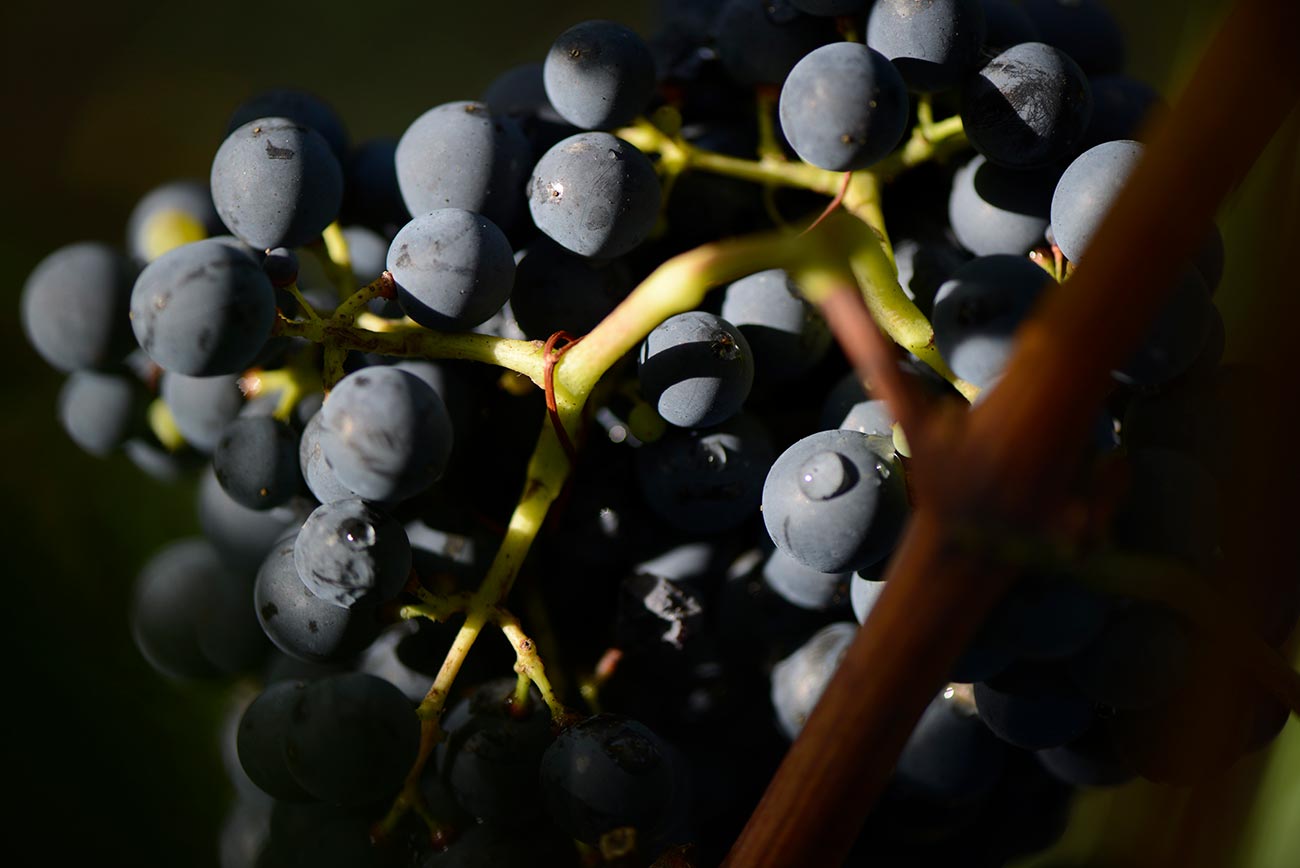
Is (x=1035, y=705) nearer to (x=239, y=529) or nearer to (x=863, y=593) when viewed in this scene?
(x=863, y=593)

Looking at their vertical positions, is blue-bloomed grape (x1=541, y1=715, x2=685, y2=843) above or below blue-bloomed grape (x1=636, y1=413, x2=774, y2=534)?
below

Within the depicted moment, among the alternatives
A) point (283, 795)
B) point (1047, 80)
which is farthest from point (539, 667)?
point (1047, 80)

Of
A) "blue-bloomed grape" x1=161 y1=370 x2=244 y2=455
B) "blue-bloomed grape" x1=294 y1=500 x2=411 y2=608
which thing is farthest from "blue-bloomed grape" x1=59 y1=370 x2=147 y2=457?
"blue-bloomed grape" x1=294 y1=500 x2=411 y2=608

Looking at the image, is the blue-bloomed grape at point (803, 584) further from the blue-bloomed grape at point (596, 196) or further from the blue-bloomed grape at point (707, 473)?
the blue-bloomed grape at point (596, 196)

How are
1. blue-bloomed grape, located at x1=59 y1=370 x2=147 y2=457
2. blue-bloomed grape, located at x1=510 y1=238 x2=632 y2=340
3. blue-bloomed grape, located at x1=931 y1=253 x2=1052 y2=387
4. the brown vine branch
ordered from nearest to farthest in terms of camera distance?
the brown vine branch, blue-bloomed grape, located at x1=931 y1=253 x2=1052 y2=387, blue-bloomed grape, located at x1=510 y1=238 x2=632 y2=340, blue-bloomed grape, located at x1=59 y1=370 x2=147 y2=457

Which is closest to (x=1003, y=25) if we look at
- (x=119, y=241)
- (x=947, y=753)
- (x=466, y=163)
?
(x=466, y=163)

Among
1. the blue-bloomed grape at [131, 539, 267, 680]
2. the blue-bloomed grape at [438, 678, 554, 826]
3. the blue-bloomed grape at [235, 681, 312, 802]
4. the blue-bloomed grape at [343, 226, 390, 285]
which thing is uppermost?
the blue-bloomed grape at [343, 226, 390, 285]

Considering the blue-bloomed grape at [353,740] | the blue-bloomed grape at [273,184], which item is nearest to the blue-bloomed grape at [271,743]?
the blue-bloomed grape at [353,740]

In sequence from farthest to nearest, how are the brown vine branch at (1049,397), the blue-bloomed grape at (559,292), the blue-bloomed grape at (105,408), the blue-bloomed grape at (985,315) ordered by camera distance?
the blue-bloomed grape at (105,408) < the blue-bloomed grape at (559,292) < the blue-bloomed grape at (985,315) < the brown vine branch at (1049,397)

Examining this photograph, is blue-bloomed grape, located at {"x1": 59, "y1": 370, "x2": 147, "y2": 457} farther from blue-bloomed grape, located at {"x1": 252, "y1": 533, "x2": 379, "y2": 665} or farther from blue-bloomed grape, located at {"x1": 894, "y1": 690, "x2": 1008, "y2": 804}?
blue-bloomed grape, located at {"x1": 894, "y1": 690, "x2": 1008, "y2": 804}
